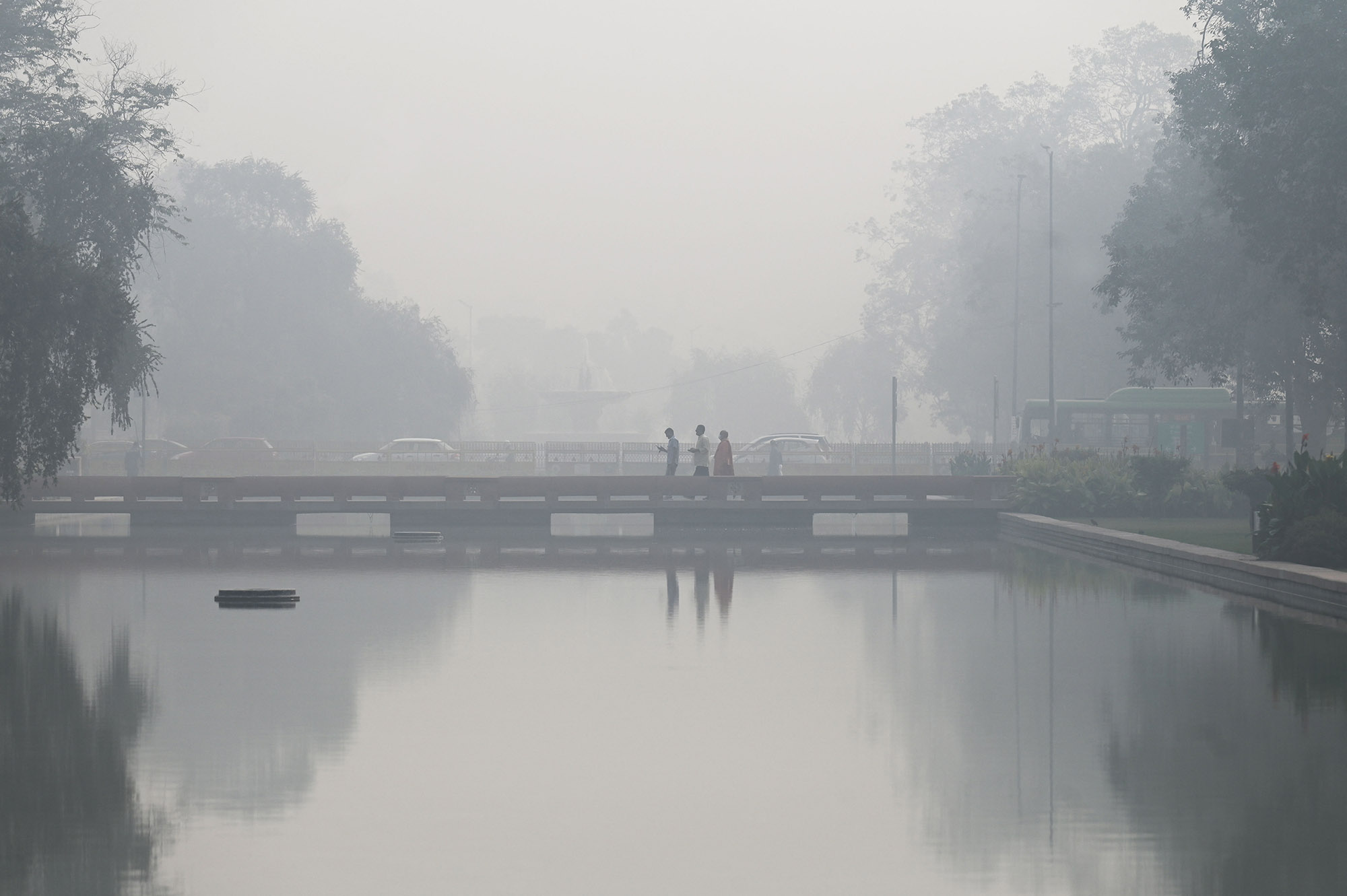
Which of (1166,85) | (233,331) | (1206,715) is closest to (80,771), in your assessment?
(1206,715)

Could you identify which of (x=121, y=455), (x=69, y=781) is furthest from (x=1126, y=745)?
(x=121, y=455)

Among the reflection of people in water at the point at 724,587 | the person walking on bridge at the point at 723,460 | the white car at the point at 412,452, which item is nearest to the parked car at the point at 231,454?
the white car at the point at 412,452

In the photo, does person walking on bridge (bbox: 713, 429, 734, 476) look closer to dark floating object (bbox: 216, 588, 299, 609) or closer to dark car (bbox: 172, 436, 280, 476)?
dark floating object (bbox: 216, 588, 299, 609)

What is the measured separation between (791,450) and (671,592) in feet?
141

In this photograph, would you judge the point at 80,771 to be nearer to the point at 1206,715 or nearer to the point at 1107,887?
the point at 1107,887

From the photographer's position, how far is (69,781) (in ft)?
27.6

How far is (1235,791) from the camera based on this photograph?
8203 mm

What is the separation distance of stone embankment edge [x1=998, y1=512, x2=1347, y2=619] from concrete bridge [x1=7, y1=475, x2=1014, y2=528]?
5.05 m

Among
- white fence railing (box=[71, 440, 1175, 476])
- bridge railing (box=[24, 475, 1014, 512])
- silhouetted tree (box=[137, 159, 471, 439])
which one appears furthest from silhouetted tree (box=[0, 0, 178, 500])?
silhouetted tree (box=[137, 159, 471, 439])

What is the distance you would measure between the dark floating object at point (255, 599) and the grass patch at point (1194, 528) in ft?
40.0

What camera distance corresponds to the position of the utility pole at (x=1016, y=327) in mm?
66125

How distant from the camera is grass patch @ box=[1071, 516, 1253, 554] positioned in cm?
2486

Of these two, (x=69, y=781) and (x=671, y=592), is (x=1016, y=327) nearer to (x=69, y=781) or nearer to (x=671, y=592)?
(x=671, y=592)

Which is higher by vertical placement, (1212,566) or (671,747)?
(1212,566)
